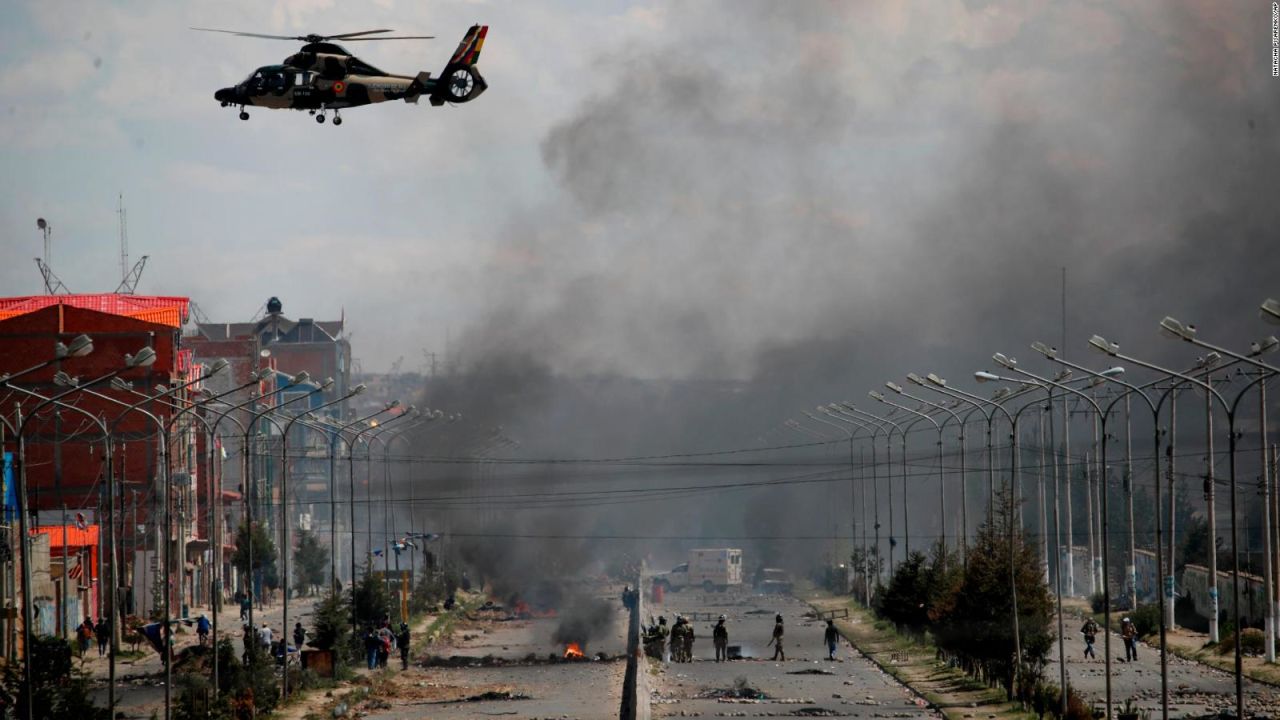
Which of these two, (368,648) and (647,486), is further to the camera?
(647,486)

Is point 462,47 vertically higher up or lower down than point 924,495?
higher up

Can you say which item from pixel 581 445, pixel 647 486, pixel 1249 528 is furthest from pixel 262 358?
pixel 1249 528

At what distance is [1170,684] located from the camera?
147 ft

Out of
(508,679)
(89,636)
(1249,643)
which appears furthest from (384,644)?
(1249,643)

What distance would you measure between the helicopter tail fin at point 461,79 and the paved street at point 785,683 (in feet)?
54.6

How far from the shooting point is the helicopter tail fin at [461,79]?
4878cm

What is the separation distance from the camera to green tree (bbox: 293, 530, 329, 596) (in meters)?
105

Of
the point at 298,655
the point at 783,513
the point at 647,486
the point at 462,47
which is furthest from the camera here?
the point at 647,486

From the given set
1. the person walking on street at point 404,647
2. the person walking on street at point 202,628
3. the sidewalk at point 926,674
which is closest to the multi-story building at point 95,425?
the person walking on street at point 202,628

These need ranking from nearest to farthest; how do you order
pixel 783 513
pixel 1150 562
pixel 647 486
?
1. pixel 1150 562
2. pixel 783 513
3. pixel 647 486

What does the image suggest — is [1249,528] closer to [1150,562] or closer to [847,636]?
[1150,562]

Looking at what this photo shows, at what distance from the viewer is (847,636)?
6938 centimetres

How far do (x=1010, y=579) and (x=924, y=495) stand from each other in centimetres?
8171

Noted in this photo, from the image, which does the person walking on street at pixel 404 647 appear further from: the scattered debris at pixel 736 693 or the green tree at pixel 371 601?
the scattered debris at pixel 736 693
